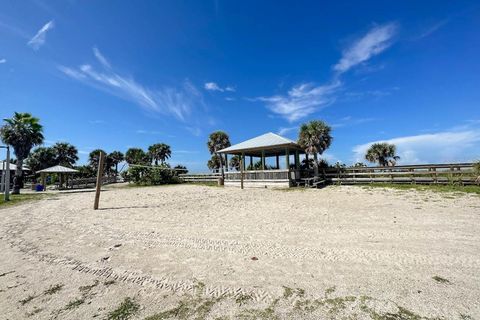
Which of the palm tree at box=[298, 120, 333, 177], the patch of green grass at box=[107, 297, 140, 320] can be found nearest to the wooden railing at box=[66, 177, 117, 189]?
the palm tree at box=[298, 120, 333, 177]

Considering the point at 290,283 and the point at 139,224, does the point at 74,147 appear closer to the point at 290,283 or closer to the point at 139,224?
the point at 139,224

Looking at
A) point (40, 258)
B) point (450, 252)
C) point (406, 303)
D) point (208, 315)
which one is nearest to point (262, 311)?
point (208, 315)

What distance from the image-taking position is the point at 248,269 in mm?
3705

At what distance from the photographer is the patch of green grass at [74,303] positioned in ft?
9.15

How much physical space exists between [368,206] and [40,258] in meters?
10.2

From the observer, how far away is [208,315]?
2.54m

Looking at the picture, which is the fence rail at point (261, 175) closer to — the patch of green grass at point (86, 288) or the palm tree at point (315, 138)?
the palm tree at point (315, 138)

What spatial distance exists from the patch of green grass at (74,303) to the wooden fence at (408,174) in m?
18.3

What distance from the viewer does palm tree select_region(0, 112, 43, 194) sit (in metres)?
20.6

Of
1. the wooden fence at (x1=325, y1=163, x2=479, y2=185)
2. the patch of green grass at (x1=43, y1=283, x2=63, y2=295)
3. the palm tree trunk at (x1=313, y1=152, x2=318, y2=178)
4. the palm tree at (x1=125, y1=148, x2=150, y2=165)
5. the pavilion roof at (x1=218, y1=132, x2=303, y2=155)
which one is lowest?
the patch of green grass at (x1=43, y1=283, x2=63, y2=295)

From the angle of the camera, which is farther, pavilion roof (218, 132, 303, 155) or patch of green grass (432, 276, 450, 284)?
pavilion roof (218, 132, 303, 155)

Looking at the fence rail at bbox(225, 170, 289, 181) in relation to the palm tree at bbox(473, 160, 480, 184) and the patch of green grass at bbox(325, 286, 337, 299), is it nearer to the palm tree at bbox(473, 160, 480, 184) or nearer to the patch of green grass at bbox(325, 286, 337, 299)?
the palm tree at bbox(473, 160, 480, 184)

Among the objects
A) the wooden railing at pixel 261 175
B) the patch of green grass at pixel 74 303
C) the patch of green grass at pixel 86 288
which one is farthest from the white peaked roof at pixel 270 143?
the patch of green grass at pixel 74 303

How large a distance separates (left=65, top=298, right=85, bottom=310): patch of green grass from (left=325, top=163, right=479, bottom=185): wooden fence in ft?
60.1
